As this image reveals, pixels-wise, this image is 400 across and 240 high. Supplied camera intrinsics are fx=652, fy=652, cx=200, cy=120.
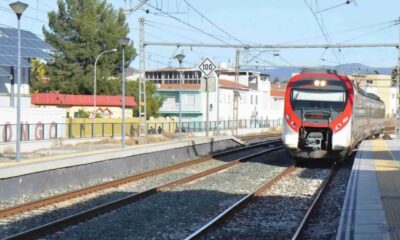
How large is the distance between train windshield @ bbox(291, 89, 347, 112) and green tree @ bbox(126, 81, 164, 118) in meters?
50.5

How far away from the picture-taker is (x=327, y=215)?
12508 mm

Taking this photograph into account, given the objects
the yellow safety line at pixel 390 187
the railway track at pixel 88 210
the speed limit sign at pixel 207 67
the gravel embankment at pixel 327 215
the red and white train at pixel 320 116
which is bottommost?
the gravel embankment at pixel 327 215

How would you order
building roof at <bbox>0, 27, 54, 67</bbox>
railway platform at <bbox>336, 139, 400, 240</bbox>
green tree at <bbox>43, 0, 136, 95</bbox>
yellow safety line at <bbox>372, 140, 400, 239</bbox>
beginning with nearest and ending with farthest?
railway platform at <bbox>336, 139, 400, 240</bbox>, yellow safety line at <bbox>372, 140, 400, 239</bbox>, building roof at <bbox>0, 27, 54, 67</bbox>, green tree at <bbox>43, 0, 136, 95</bbox>

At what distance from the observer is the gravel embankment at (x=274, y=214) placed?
34.3ft

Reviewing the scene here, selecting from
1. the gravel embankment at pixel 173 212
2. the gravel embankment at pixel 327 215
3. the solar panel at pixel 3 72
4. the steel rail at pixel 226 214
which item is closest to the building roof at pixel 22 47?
the solar panel at pixel 3 72

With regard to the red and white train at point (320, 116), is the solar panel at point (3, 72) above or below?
above

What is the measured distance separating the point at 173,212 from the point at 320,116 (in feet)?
34.1

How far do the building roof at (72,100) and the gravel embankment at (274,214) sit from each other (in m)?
48.7

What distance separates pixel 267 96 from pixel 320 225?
90.8 m

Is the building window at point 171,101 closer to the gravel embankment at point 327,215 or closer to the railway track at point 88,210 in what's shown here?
the railway track at point 88,210

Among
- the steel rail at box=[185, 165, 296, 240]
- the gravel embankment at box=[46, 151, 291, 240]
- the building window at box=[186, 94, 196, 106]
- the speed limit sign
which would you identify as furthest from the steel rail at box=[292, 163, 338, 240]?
the building window at box=[186, 94, 196, 106]

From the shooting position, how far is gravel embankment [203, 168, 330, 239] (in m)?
10.5

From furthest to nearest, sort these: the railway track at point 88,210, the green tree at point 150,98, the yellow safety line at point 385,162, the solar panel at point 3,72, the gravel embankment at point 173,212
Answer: the green tree at point 150,98, the solar panel at point 3,72, the yellow safety line at point 385,162, the gravel embankment at point 173,212, the railway track at point 88,210

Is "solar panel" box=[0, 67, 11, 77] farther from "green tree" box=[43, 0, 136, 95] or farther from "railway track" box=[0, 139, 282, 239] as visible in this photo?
"green tree" box=[43, 0, 136, 95]
